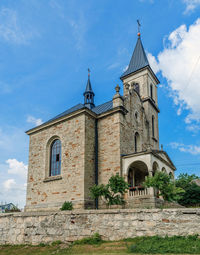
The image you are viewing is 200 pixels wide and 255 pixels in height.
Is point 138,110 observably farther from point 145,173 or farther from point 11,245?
point 11,245

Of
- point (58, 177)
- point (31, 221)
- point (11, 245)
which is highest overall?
point (58, 177)

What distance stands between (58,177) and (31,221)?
9.10 m

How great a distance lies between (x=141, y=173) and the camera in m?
22.4

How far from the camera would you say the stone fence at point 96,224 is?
8.72 meters

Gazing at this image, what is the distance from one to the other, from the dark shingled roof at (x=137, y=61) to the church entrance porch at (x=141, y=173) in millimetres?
13402

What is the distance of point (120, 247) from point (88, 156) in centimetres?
1152

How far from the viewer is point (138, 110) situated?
25.2 m

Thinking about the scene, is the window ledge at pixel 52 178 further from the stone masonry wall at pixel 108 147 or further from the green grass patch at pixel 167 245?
the green grass patch at pixel 167 245

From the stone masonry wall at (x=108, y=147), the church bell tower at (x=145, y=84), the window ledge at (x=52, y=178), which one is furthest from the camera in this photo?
the church bell tower at (x=145, y=84)

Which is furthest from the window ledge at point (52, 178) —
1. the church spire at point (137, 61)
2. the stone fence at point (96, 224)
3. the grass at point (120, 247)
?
the church spire at point (137, 61)

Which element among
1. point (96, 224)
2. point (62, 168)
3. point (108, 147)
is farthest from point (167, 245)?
point (62, 168)

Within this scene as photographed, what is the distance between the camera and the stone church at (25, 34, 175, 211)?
61.1 ft

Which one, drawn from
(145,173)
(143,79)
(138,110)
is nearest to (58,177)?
(145,173)

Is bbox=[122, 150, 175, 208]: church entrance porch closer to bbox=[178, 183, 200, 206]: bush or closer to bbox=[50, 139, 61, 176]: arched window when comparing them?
bbox=[178, 183, 200, 206]: bush
